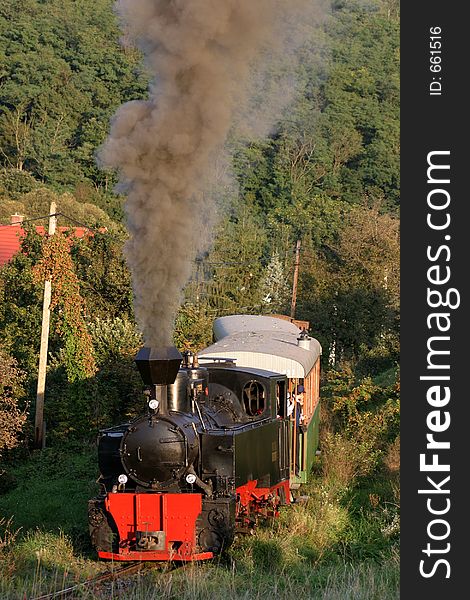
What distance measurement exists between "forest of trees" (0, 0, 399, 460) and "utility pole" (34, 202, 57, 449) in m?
0.38

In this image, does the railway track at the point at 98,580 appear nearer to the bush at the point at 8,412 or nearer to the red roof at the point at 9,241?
the bush at the point at 8,412

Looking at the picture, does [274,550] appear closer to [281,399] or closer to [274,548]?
[274,548]

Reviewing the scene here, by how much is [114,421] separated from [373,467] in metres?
8.16

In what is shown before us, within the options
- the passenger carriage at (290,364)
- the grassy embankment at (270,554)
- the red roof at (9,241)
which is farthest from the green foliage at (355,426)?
the red roof at (9,241)

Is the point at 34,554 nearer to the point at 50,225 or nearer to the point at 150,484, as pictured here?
the point at 150,484

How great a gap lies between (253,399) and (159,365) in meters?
2.57

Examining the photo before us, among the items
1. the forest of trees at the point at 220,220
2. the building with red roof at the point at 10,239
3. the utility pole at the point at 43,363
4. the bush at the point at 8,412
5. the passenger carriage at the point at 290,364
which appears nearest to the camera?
the passenger carriage at the point at 290,364

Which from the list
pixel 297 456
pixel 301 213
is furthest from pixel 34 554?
pixel 301 213

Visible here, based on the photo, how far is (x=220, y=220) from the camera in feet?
108

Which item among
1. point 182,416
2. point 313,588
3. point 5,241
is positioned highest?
point 5,241

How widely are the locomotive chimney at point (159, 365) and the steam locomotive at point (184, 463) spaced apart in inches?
0.4

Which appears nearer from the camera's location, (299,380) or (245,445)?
(245,445)

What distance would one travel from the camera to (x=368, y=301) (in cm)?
3784

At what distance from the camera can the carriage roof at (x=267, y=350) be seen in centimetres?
1537
